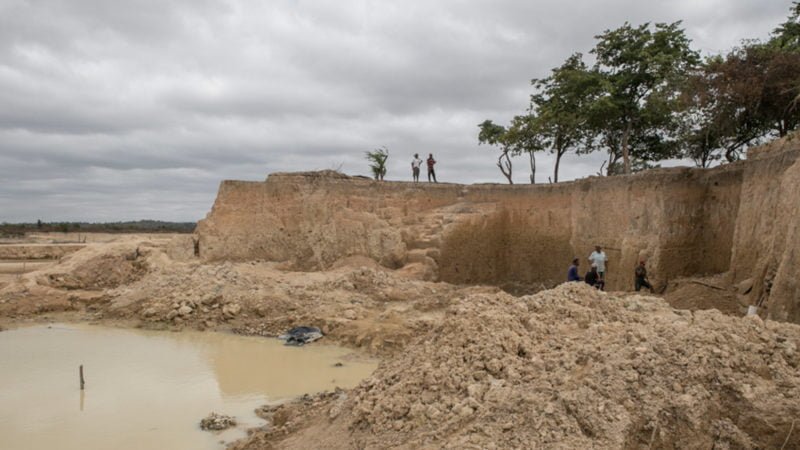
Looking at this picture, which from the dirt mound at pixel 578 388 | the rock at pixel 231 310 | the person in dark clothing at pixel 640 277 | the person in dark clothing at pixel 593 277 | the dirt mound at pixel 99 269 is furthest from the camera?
the dirt mound at pixel 99 269

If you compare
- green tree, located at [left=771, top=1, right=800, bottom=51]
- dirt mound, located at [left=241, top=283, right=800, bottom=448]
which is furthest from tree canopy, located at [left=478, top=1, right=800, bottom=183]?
dirt mound, located at [left=241, top=283, right=800, bottom=448]

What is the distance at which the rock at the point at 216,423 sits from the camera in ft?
21.0

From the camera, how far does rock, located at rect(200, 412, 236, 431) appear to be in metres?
6.41

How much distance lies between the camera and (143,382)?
8.27 meters

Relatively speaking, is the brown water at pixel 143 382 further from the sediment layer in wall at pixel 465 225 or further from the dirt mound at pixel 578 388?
the sediment layer in wall at pixel 465 225

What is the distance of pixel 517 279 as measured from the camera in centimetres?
1437

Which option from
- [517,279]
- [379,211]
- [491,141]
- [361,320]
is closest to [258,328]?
[361,320]

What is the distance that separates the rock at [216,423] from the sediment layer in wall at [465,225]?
7809mm

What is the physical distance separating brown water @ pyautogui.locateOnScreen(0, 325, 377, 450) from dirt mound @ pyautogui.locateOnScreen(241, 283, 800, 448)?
219 cm

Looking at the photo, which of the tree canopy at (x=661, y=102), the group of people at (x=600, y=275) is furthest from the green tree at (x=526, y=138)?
the group of people at (x=600, y=275)

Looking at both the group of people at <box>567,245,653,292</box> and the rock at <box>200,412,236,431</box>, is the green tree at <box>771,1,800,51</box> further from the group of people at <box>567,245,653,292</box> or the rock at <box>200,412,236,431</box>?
the rock at <box>200,412,236,431</box>

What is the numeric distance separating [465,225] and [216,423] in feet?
29.8

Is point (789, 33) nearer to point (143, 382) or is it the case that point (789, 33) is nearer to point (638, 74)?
point (638, 74)

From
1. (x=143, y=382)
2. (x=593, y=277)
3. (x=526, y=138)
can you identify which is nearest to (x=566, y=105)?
(x=526, y=138)
